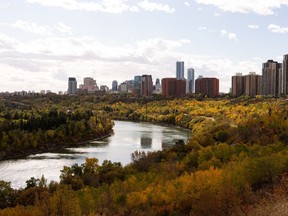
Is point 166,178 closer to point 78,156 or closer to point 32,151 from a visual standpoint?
point 78,156

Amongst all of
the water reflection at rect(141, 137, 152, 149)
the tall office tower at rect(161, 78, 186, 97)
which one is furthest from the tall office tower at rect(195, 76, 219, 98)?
the water reflection at rect(141, 137, 152, 149)

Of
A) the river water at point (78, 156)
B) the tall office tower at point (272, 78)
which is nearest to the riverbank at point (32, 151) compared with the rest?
the river water at point (78, 156)

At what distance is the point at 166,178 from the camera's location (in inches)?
638

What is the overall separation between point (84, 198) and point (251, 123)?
19.9m

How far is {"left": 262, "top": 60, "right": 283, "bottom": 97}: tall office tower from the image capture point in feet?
226

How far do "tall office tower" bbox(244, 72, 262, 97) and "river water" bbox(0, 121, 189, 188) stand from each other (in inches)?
1506

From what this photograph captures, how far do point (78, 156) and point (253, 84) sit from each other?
2115 inches

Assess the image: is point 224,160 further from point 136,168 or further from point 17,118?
point 17,118

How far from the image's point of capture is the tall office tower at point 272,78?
6875 cm

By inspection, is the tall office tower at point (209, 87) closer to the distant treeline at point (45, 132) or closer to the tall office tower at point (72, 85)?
the distant treeline at point (45, 132)

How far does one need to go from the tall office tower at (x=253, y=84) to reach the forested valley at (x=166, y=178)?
4211 cm

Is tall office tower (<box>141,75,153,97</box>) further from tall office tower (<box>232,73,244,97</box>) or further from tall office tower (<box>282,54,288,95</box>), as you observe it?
tall office tower (<box>282,54,288,95</box>)

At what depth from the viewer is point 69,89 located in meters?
160

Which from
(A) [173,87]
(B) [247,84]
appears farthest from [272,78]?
(A) [173,87]
